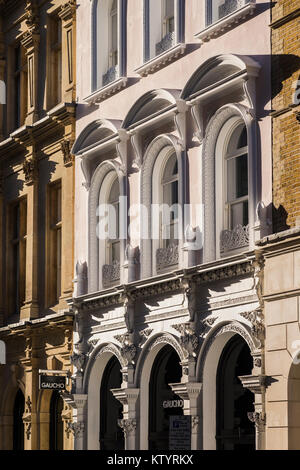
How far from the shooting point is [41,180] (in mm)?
35562

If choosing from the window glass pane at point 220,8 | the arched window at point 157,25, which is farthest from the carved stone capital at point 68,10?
the window glass pane at point 220,8

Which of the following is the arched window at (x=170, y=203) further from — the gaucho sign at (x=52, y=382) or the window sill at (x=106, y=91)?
the gaucho sign at (x=52, y=382)

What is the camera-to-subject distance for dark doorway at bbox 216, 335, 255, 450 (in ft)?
84.0

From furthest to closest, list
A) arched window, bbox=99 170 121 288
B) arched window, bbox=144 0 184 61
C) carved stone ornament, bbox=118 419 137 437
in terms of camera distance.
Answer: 1. arched window, bbox=99 170 121 288
2. arched window, bbox=144 0 184 61
3. carved stone ornament, bbox=118 419 137 437

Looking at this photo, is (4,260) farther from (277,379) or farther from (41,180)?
(277,379)

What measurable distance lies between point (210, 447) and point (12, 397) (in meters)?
11.6

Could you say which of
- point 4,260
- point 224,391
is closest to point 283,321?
point 224,391

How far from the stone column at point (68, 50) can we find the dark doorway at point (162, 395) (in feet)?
27.7

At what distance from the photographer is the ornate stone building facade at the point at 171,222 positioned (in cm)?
2527

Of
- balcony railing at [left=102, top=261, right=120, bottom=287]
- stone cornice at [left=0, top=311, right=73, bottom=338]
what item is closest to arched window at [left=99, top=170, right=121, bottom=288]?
balcony railing at [left=102, top=261, right=120, bottom=287]

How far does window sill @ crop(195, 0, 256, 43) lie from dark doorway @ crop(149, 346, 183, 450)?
678 cm

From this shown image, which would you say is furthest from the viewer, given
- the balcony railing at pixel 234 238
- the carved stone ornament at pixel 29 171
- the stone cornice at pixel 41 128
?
the carved stone ornament at pixel 29 171

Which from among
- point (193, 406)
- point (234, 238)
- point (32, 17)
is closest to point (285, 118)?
point (234, 238)

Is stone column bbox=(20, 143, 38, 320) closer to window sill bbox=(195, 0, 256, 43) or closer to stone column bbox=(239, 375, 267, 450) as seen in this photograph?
window sill bbox=(195, 0, 256, 43)
